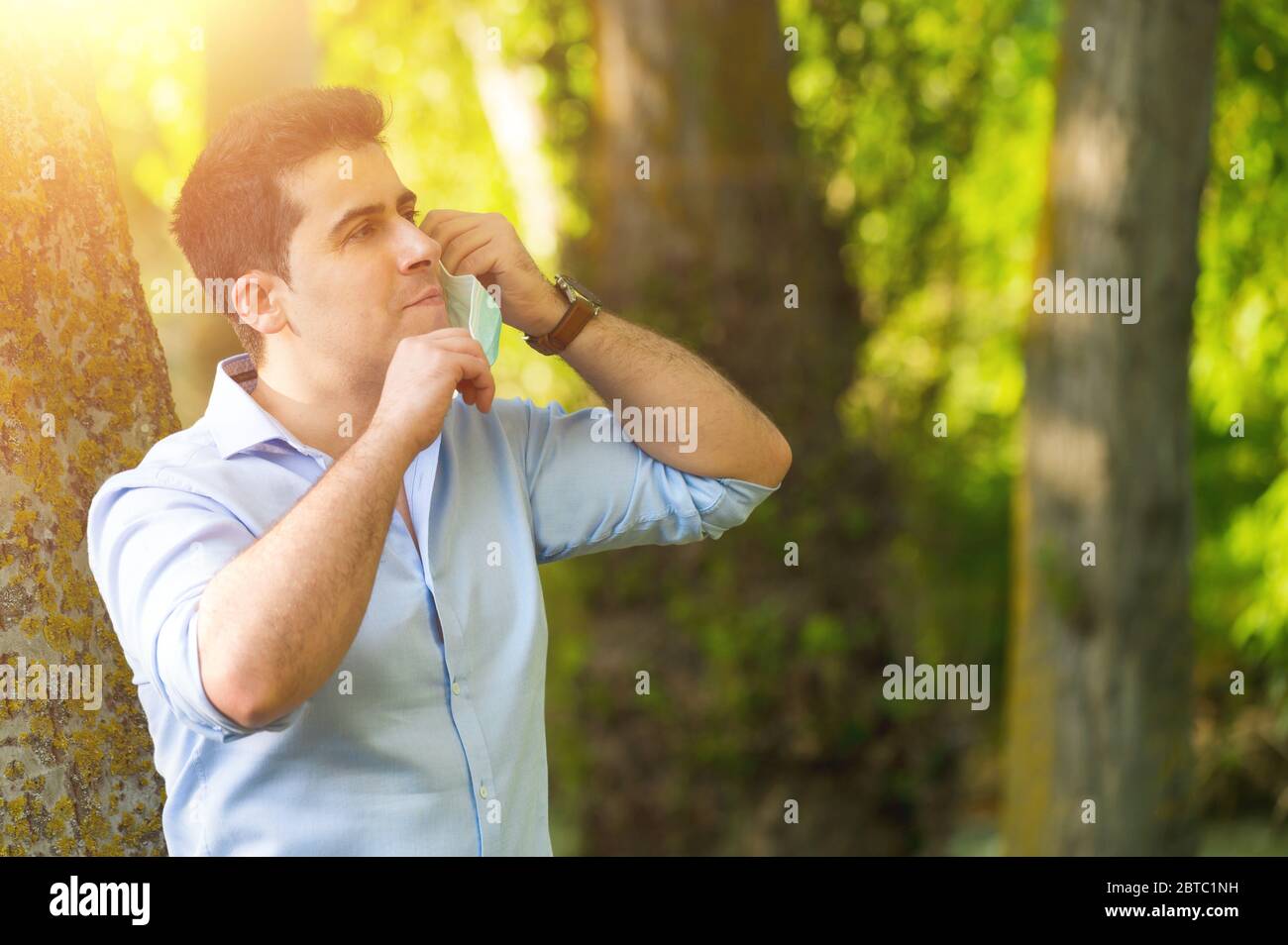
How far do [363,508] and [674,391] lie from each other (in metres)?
0.72

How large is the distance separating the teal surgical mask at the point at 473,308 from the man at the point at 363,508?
0.05m

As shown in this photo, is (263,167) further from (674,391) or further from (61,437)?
(674,391)

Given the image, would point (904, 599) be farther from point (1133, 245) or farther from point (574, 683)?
point (1133, 245)

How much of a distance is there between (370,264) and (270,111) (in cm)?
29

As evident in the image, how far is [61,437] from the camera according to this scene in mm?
2100

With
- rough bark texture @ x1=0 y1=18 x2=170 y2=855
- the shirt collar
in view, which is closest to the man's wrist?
the shirt collar

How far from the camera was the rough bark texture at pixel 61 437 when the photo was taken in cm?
206

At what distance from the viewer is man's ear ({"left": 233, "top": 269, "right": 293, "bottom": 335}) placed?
214 centimetres

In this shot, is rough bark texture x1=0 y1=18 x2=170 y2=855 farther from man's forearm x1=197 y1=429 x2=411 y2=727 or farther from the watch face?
the watch face

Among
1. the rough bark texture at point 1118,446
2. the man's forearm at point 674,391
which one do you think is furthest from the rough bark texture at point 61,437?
the rough bark texture at point 1118,446

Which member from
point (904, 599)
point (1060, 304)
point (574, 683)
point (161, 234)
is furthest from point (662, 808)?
point (161, 234)

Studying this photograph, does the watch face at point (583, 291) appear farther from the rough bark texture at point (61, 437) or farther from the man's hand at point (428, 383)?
the rough bark texture at point (61, 437)

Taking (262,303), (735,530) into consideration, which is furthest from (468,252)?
(735,530)

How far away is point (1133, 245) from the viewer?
4.74 m
